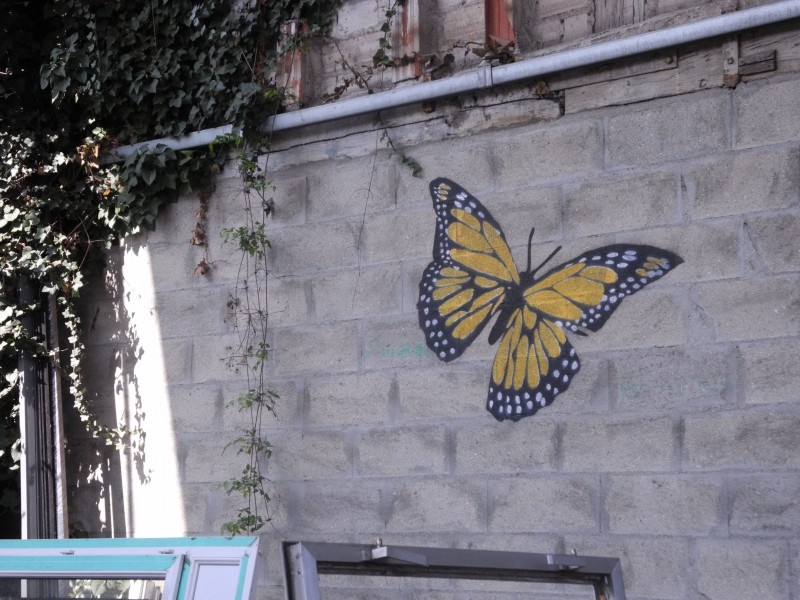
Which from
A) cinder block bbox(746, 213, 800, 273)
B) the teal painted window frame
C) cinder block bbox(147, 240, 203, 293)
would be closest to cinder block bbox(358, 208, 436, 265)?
cinder block bbox(147, 240, 203, 293)

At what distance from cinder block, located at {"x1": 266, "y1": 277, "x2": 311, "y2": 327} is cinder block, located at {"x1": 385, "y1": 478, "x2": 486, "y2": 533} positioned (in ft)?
2.61

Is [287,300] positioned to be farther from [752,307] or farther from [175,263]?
[752,307]

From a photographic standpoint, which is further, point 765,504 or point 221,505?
point 221,505

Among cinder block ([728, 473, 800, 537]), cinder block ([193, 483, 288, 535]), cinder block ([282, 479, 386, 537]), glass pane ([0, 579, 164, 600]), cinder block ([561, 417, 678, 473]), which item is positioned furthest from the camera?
cinder block ([193, 483, 288, 535])

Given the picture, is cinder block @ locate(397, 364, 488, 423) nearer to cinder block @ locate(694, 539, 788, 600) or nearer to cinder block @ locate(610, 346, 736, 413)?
cinder block @ locate(610, 346, 736, 413)

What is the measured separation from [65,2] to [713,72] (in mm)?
2960

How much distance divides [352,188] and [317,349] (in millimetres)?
643

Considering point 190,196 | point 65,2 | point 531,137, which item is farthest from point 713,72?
point 65,2

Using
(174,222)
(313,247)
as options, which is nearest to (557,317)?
(313,247)

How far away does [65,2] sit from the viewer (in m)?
4.71

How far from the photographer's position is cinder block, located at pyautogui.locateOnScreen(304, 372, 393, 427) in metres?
3.84

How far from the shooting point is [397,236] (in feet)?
12.8

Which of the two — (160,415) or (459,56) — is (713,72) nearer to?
(459,56)

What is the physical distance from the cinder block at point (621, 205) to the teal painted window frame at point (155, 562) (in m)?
1.95
